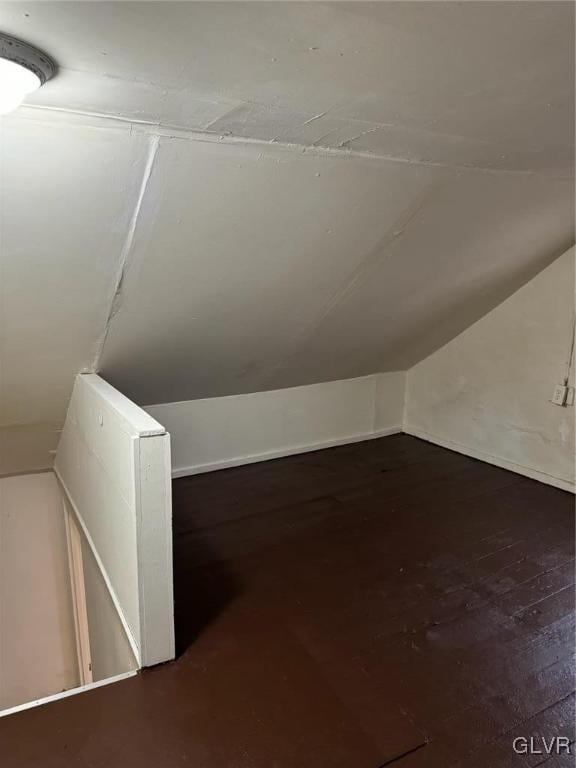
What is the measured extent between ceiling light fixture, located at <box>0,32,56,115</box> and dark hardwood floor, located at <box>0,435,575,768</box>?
170cm

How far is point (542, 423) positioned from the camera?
3.54m

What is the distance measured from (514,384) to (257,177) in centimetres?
260

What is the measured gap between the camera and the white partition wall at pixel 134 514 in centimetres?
177

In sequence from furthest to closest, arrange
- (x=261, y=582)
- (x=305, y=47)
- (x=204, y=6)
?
(x=261, y=582)
(x=305, y=47)
(x=204, y=6)

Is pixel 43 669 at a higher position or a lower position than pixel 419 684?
lower

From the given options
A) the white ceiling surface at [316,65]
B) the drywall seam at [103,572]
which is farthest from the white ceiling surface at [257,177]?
the drywall seam at [103,572]

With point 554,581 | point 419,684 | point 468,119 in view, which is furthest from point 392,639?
point 468,119

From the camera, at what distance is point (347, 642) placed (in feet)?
6.68

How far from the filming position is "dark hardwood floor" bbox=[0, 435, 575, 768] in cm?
159

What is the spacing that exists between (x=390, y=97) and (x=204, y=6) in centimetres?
60

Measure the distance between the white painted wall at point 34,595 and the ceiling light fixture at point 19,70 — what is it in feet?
8.58

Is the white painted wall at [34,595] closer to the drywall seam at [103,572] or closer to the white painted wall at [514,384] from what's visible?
the drywall seam at [103,572]

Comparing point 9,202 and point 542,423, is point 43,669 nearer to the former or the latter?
point 9,202

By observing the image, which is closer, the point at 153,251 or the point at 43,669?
the point at 153,251
